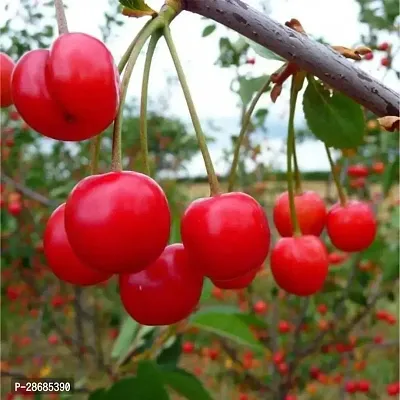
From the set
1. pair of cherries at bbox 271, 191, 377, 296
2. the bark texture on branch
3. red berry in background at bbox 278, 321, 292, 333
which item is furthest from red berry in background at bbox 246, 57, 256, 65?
red berry in background at bbox 278, 321, 292, 333

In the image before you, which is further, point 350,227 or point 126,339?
point 126,339

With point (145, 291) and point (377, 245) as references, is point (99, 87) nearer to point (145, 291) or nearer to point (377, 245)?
point (145, 291)

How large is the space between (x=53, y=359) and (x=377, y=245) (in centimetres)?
219

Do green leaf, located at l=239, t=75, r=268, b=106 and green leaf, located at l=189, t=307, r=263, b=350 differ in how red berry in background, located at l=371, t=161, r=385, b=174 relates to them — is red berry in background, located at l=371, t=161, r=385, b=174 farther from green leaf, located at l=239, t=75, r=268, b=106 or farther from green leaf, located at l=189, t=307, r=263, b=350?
green leaf, located at l=239, t=75, r=268, b=106

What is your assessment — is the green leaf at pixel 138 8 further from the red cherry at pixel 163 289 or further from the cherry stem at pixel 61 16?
the red cherry at pixel 163 289

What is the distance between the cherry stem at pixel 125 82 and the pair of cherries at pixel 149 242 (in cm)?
2

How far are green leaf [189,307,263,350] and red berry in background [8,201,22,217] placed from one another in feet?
5.46

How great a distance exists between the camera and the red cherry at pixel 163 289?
0.63 m

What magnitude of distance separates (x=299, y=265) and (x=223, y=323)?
0.64m

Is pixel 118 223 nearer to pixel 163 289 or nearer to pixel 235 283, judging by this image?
pixel 163 289

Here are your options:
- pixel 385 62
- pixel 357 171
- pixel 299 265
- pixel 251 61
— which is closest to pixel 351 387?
pixel 357 171

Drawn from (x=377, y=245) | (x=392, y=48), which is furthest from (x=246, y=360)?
(x=392, y=48)

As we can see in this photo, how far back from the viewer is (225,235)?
598 millimetres

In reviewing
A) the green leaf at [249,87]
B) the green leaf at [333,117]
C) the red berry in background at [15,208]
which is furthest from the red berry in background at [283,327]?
the green leaf at [333,117]
